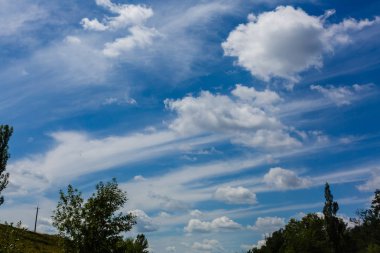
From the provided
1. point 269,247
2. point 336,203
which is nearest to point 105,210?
point 336,203

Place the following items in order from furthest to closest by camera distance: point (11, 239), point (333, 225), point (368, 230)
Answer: point (368, 230), point (333, 225), point (11, 239)

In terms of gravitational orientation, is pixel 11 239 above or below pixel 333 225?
below

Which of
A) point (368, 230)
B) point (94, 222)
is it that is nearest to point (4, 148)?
point (94, 222)

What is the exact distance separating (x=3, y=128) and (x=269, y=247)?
9685cm

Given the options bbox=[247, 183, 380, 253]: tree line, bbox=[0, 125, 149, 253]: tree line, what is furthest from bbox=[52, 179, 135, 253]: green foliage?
bbox=[247, 183, 380, 253]: tree line

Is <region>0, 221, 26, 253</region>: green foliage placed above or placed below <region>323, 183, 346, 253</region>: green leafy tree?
below

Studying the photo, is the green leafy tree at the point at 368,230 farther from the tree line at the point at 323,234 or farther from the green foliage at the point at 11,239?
the green foliage at the point at 11,239

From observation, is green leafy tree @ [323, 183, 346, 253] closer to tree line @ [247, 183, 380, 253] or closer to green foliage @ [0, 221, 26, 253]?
tree line @ [247, 183, 380, 253]

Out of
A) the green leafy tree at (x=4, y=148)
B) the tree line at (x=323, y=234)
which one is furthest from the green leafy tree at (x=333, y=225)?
the green leafy tree at (x=4, y=148)

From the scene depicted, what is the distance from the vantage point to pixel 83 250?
→ 31047 millimetres

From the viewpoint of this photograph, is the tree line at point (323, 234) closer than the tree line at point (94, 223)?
No

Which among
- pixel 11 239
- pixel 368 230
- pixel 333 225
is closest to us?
pixel 11 239

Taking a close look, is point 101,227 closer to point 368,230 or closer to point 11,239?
point 11,239

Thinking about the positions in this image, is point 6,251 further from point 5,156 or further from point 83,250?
point 5,156
